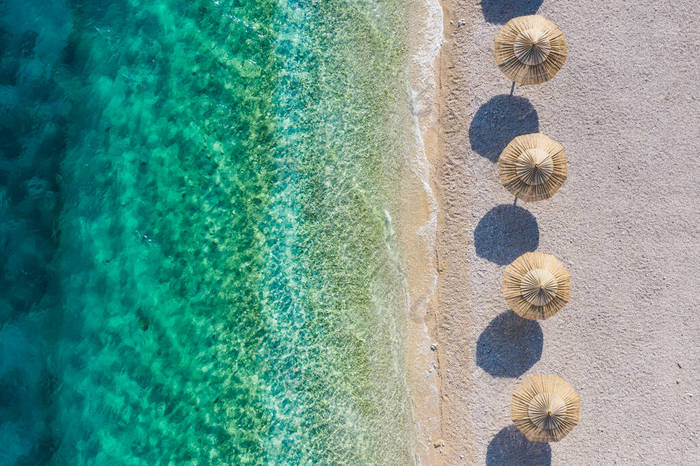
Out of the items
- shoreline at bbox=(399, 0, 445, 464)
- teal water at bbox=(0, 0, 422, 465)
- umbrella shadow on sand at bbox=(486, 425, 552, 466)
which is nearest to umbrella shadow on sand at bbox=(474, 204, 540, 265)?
shoreline at bbox=(399, 0, 445, 464)

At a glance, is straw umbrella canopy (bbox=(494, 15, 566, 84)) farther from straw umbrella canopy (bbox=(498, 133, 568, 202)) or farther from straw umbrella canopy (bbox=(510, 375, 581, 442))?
straw umbrella canopy (bbox=(510, 375, 581, 442))

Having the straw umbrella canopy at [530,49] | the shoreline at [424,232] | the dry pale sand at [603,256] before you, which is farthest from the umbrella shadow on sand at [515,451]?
the straw umbrella canopy at [530,49]

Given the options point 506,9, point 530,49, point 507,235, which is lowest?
point 507,235

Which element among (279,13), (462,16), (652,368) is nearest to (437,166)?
(462,16)

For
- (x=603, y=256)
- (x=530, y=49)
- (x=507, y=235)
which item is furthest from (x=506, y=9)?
(x=603, y=256)

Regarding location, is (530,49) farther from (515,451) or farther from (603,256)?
(515,451)

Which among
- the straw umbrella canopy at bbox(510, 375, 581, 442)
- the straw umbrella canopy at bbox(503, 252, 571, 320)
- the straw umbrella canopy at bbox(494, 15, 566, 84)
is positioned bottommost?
the straw umbrella canopy at bbox(510, 375, 581, 442)

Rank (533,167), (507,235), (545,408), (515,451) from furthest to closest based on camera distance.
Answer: (507,235)
(515,451)
(533,167)
(545,408)
